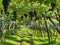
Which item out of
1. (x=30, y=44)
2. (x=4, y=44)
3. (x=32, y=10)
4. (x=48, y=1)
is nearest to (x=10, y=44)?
(x=4, y=44)

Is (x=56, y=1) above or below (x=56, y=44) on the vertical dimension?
above

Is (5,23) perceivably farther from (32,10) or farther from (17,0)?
(17,0)

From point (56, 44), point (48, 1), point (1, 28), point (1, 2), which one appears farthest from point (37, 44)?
point (1, 2)

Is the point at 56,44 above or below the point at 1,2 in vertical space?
below

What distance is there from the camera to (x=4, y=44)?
2066 centimetres

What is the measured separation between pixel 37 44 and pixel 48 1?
16.0 meters

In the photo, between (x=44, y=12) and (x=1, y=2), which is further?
(x=44, y=12)

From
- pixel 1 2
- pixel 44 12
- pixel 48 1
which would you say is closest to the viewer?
pixel 1 2

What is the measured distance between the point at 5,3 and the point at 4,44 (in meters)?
15.3

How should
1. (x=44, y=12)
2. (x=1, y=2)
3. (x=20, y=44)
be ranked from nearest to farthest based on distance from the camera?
(x=1, y=2) < (x=44, y=12) < (x=20, y=44)

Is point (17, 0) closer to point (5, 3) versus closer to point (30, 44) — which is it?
point (5, 3)

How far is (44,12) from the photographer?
15.2m

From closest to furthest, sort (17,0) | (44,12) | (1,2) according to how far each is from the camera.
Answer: (1,2)
(17,0)
(44,12)

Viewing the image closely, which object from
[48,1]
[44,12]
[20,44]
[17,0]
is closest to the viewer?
[48,1]
